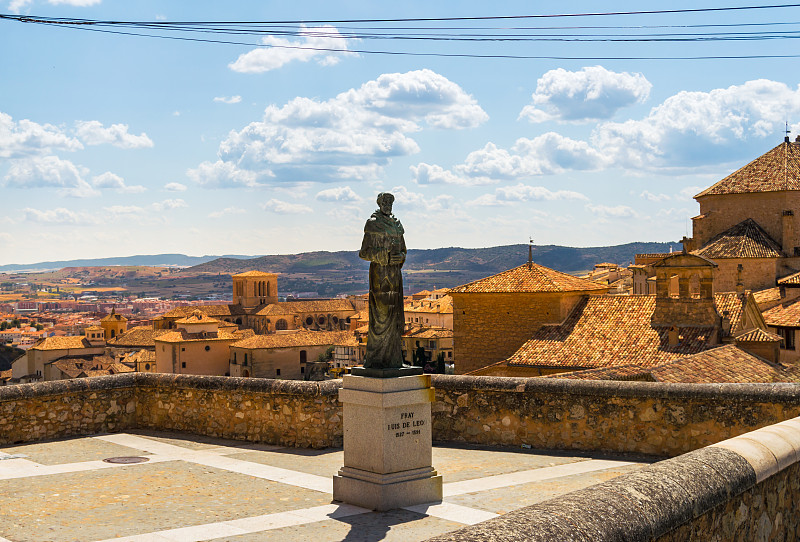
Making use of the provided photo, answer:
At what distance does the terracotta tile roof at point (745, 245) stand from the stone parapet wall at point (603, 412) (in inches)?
1323

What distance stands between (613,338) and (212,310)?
12814cm

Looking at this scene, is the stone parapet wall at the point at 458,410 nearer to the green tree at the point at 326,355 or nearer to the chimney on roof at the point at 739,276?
the chimney on roof at the point at 739,276

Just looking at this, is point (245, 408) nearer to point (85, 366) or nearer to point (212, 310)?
point (85, 366)

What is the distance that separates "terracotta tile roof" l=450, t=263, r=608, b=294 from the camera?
105 ft

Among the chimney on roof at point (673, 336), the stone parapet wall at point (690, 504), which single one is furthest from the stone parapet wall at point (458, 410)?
the chimney on roof at point (673, 336)

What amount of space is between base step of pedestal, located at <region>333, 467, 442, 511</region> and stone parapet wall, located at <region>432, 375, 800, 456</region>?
311 cm

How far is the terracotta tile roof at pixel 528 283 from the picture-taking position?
3198 centimetres

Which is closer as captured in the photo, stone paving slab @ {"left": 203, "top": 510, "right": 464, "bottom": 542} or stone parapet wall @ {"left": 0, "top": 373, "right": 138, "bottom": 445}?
stone paving slab @ {"left": 203, "top": 510, "right": 464, "bottom": 542}

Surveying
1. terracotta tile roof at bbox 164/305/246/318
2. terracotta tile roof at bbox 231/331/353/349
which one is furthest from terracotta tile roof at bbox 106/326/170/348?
terracotta tile roof at bbox 231/331/353/349

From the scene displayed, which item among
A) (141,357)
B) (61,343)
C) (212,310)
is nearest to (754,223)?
(141,357)

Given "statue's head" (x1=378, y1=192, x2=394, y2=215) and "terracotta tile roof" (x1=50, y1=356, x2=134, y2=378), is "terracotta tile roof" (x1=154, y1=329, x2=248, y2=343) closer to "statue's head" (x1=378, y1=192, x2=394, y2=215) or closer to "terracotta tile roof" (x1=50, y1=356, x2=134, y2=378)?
"terracotta tile roof" (x1=50, y1=356, x2=134, y2=378)

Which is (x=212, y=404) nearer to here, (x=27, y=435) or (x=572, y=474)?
(x=27, y=435)

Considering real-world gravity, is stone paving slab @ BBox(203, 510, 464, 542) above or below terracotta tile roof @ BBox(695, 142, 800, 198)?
below

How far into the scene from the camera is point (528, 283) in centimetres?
3247
